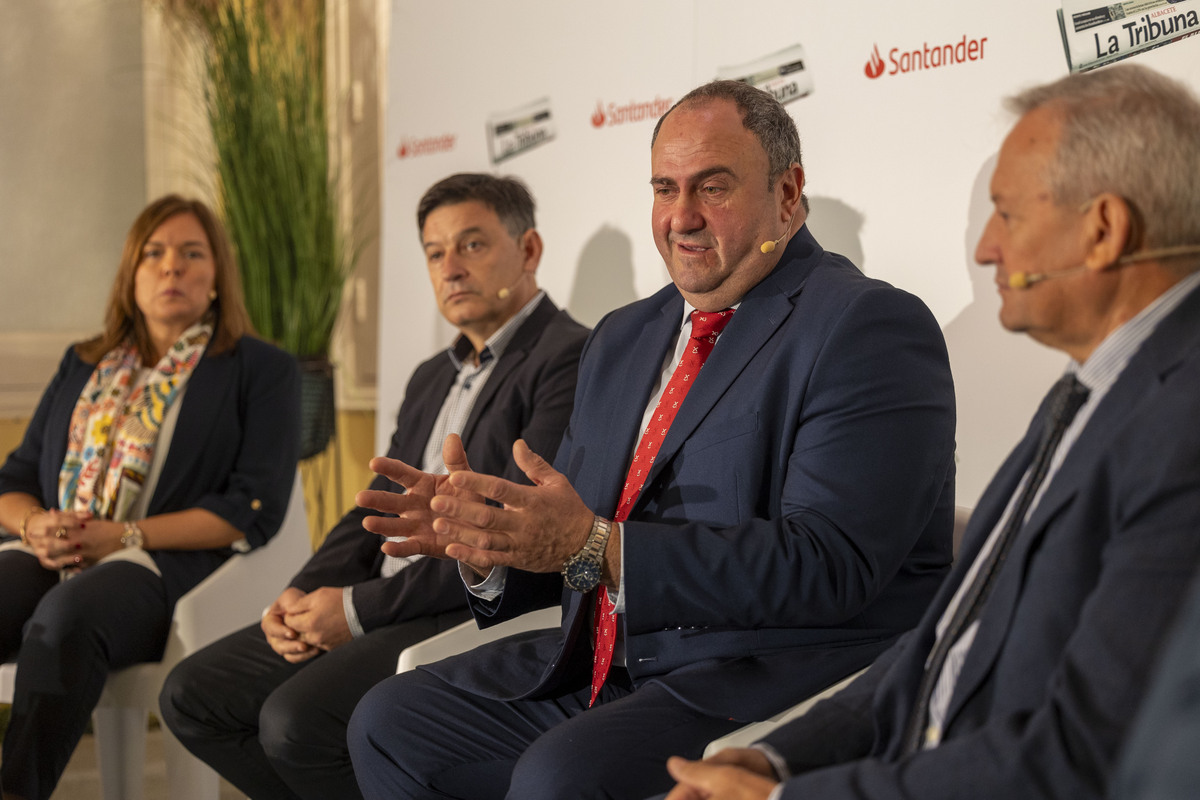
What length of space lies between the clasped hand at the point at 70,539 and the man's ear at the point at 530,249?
1.27 metres

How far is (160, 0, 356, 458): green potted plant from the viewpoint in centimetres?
418

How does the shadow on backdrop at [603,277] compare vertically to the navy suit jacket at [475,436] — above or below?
above

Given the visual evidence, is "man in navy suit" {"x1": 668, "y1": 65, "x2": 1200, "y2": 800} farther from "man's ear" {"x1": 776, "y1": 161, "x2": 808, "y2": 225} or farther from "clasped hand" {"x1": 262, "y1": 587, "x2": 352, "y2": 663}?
"clasped hand" {"x1": 262, "y1": 587, "x2": 352, "y2": 663}

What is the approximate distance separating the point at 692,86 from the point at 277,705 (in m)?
1.79

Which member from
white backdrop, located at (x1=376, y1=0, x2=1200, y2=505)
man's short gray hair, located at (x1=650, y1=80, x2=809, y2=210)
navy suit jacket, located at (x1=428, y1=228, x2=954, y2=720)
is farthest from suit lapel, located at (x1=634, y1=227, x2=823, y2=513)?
white backdrop, located at (x1=376, y1=0, x2=1200, y2=505)

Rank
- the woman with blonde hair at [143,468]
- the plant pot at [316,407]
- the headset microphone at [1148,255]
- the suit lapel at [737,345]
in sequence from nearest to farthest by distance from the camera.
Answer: the headset microphone at [1148,255] < the suit lapel at [737,345] < the woman with blonde hair at [143,468] < the plant pot at [316,407]

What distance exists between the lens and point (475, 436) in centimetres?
254

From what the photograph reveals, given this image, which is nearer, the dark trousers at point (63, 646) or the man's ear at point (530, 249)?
the dark trousers at point (63, 646)

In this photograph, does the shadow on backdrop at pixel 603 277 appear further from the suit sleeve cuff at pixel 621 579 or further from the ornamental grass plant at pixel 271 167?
the ornamental grass plant at pixel 271 167

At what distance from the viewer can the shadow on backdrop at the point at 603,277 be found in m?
2.93

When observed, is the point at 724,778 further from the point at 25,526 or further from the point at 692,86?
the point at 25,526

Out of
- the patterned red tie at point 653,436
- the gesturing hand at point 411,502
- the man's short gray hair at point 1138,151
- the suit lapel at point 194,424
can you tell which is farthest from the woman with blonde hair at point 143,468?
the man's short gray hair at point 1138,151

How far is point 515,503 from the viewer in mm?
1468

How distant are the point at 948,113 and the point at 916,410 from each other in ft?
2.80
